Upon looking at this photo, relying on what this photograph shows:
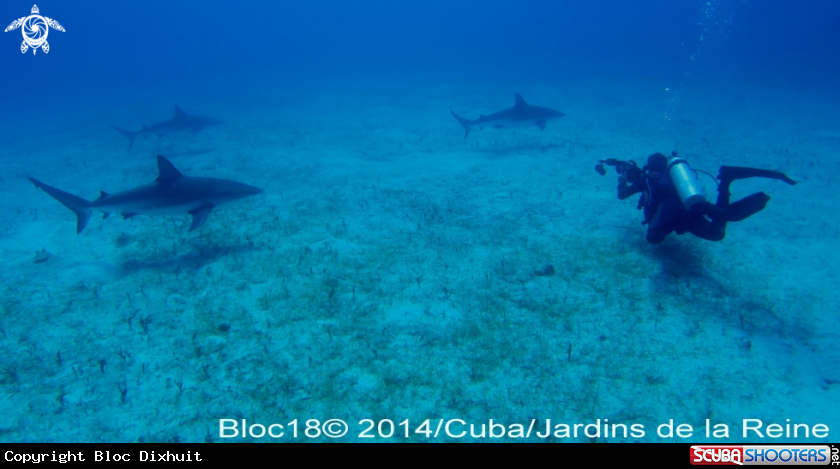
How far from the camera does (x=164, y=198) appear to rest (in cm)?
697

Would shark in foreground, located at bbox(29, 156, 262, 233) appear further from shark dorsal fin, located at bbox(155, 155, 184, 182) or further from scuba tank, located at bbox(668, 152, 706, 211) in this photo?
scuba tank, located at bbox(668, 152, 706, 211)

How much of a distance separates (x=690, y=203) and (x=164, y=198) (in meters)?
8.76

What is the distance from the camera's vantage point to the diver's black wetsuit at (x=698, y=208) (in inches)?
227

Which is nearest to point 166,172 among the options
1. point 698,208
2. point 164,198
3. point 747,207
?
point 164,198

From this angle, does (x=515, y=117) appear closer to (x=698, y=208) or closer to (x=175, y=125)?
(x=698, y=208)

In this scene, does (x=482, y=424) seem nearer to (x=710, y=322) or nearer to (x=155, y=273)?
(x=710, y=322)

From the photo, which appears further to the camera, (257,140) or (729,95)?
(729,95)

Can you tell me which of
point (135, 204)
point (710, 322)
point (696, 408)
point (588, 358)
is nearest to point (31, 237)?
point (135, 204)

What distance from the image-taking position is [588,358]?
4805 mm

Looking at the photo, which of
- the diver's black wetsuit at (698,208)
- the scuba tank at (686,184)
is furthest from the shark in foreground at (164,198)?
the scuba tank at (686,184)

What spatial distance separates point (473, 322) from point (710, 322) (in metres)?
3.32

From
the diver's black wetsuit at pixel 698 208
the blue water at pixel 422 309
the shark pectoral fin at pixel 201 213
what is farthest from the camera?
the shark pectoral fin at pixel 201 213

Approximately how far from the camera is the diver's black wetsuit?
5.76 meters

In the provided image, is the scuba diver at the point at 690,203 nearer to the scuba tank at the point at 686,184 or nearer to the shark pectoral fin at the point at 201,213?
the scuba tank at the point at 686,184
